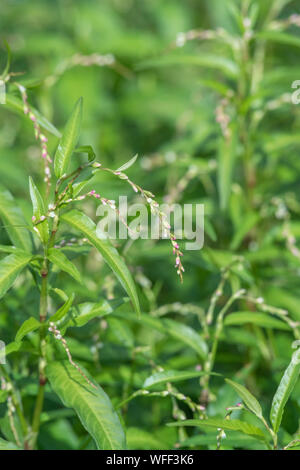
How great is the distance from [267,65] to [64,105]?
93 cm

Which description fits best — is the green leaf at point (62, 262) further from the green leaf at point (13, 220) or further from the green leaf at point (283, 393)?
the green leaf at point (283, 393)

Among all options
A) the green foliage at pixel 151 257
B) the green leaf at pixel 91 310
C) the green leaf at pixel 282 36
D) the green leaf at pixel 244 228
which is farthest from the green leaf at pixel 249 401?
the green leaf at pixel 282 36

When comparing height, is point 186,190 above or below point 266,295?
above

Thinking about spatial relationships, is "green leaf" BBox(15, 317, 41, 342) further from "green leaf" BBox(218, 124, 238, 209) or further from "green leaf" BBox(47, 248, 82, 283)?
"green leaf" BBox(218, 124, 238, 209)

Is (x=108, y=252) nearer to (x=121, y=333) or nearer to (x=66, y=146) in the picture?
(x=66, y=146)

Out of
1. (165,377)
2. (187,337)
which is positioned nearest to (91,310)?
(165,377)

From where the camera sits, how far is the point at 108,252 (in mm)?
1139

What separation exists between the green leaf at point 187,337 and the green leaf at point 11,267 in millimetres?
443

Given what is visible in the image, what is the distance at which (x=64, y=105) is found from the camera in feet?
9.40

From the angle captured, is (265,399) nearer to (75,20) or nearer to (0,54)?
(75,20)

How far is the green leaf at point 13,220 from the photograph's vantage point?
4.31ft

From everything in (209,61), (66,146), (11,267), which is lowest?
(11,267)

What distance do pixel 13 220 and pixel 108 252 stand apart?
28cm
